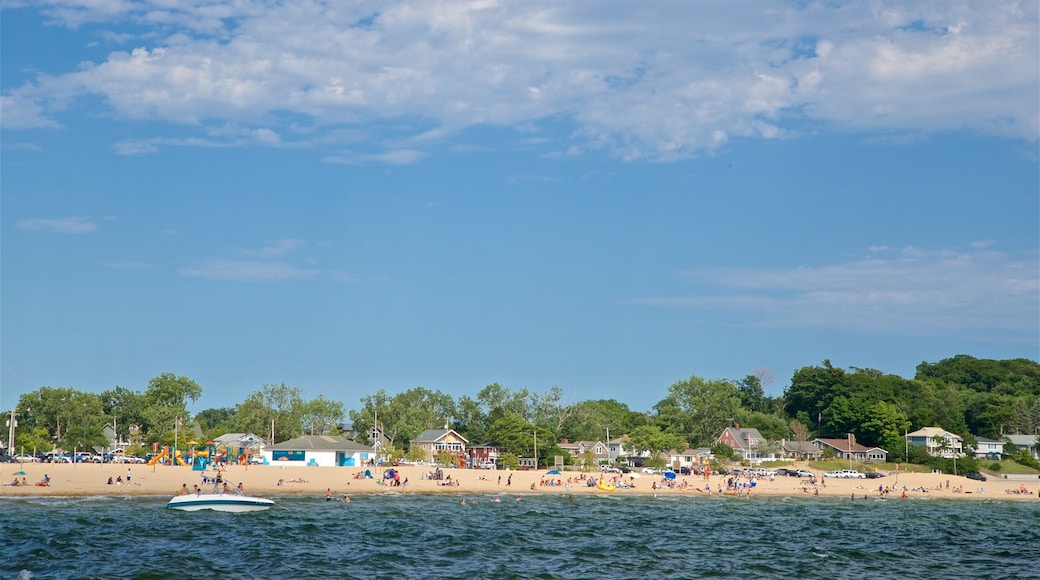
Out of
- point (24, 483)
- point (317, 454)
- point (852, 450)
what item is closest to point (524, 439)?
point (317, 454)

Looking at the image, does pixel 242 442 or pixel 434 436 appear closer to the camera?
pixel 434 436

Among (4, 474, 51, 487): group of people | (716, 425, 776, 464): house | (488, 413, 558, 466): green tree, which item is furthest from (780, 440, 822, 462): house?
(4, 474, 51, 487): group of people

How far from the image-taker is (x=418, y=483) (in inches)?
3095

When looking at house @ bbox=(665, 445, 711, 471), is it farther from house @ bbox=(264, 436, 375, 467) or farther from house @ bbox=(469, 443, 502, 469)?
house @ bbox=(264, 436, 375, 467)

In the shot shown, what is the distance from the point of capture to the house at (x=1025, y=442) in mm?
124750

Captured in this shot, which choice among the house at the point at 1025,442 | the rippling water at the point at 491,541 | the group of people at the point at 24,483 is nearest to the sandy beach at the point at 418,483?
the group of people at the point at 24,483

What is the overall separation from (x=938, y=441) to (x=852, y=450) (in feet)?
36.4

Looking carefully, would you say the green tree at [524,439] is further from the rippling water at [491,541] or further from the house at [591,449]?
the rippling water at [491,541]

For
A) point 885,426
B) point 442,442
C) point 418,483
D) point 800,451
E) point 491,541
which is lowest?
point 418,483

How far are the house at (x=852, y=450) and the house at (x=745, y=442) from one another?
28.3ft

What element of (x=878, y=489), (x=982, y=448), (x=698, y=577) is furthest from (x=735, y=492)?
(x=982, y=448)

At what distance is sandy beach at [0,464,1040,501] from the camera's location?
65750 millimetres

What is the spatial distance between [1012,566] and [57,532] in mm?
39796

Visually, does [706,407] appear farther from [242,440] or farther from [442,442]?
[242,440]
